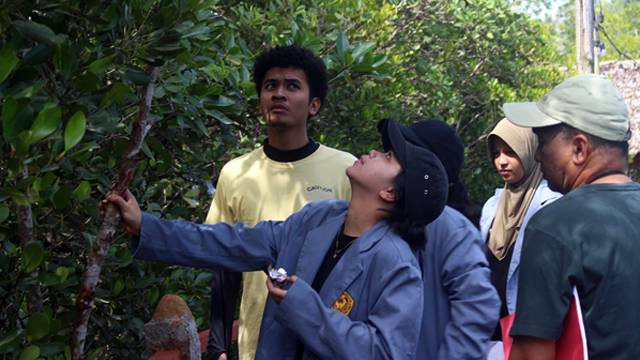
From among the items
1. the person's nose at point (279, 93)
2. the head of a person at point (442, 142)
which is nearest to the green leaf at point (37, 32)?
the head of a person at point (442, 142)

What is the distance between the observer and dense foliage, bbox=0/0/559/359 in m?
3.01

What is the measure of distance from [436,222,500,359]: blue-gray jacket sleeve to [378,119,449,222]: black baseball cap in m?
0.21

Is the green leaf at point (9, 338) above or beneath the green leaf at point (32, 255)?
beneath

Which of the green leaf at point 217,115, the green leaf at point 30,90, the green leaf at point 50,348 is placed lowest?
the green leaf at point 50,348

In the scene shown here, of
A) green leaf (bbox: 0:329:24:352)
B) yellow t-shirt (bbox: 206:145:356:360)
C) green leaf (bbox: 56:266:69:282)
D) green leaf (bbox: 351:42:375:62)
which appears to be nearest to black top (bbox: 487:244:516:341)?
green leaf (bbox: 351:42:375:62)

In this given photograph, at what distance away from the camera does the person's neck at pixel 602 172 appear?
122 inches

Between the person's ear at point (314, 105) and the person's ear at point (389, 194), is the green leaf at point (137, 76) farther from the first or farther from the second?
the person's ear at point (314, 105)

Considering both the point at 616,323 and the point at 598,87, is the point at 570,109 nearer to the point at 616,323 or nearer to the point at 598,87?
the point at 598,87

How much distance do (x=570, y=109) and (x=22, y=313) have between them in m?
2.11

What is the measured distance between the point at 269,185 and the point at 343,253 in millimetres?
1091

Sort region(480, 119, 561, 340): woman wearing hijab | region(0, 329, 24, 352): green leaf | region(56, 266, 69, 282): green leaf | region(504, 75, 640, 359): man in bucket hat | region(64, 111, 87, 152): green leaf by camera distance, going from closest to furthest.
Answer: region(64, 111, 87, 152): green leaf, region(504, 75, 640, 359): man in bucket hat, region(0, 329, 24, 352): green leaf, region(56, 266, 69, 282): green leaf, region(480, 119, 561, 340): woman wearing hijab

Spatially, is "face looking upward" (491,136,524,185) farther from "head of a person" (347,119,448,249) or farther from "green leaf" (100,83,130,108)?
"green leaf" (100,83,130,108)

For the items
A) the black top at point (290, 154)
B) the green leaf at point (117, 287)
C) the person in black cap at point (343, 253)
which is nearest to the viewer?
the person in black cap at point (343, 253)

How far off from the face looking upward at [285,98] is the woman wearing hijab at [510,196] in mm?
1495
